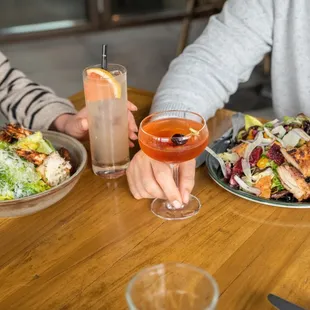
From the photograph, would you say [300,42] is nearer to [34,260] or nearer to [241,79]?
[241,79]

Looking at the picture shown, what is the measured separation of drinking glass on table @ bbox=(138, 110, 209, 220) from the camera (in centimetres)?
94

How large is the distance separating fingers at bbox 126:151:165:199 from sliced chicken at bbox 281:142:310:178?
0.25 meters

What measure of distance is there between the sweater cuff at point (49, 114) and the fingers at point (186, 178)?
44cm

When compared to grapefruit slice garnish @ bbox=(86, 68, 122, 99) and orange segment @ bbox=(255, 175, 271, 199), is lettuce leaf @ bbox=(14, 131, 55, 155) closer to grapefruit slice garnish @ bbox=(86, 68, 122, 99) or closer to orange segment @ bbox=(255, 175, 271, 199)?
grapefruit slice garnish @ bbox=(86, 68, 122, 99)

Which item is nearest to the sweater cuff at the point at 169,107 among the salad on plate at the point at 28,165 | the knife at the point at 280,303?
the salad on plate at the point at 28,165

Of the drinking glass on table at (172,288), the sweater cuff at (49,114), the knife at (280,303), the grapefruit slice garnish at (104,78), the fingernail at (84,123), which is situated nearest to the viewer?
the drinking glass on table at (172,288)

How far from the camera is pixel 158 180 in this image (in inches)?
38.9

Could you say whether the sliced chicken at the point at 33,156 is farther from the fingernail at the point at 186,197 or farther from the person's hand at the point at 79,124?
the fingernail at the point at 186,197

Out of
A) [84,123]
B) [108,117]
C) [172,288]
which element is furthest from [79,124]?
[172,288]

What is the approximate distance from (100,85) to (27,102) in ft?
1.45

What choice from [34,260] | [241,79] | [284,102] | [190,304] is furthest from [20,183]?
[284,102]

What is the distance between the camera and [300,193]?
3.18 feet

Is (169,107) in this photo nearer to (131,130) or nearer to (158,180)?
(131,130)

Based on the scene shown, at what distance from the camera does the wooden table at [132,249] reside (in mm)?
789
